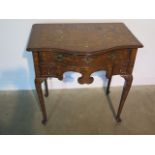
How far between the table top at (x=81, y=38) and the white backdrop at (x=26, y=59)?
0.19 m

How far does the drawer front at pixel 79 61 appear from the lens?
42.2 inches

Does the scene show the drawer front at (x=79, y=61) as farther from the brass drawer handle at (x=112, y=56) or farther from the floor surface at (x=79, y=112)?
the floor surface at (x=79, y=112)

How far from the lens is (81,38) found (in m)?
1.14

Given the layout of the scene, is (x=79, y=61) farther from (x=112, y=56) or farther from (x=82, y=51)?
(x=112, y=56)

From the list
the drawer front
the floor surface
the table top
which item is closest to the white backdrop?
the floor surface

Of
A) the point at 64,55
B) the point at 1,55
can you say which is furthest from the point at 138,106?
the point at 1,55

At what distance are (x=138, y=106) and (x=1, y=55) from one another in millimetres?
1339

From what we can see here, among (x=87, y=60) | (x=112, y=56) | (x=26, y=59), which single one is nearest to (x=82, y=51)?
(x=87, y=60)

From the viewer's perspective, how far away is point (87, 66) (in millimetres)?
1104

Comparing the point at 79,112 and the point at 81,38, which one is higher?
the point at 81,38

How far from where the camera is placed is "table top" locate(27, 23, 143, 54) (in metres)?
1.04

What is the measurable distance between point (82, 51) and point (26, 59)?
0.78m

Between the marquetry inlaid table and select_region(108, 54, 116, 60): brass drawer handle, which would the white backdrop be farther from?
select_region(108, 54, 116, 60): brass drawer handle
